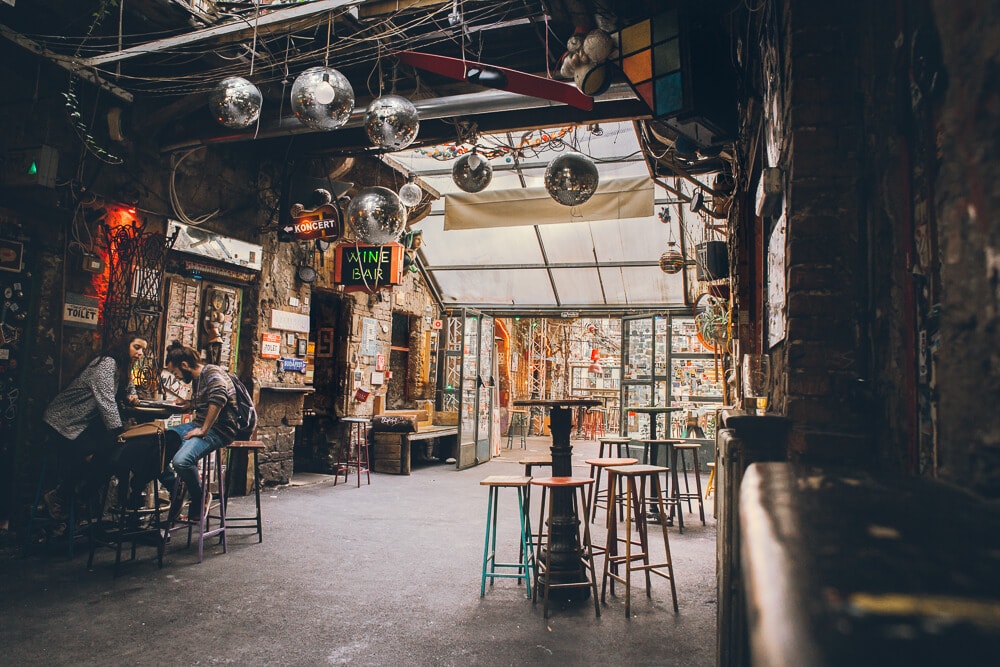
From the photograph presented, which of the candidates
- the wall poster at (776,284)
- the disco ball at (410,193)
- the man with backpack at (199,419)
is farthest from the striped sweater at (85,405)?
the wall poster at (776,284)

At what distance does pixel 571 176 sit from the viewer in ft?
15.2

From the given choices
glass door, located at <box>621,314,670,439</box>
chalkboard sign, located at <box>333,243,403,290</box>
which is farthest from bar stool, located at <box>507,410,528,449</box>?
chalkboard sign, located at <box>333,243,403,290</box>

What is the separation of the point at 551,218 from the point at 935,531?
848 cm

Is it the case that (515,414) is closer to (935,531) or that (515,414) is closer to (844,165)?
(844,165)

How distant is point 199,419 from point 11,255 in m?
1.78

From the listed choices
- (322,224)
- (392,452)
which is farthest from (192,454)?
(392,452)

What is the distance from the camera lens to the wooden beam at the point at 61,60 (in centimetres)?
433

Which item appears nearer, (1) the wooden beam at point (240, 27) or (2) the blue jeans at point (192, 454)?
(1) the wooden beam at point (240, 27)

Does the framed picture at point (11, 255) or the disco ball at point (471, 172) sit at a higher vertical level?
the disco ball at point (471, 172)

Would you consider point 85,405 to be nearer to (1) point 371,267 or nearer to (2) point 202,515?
(2) point 202,515

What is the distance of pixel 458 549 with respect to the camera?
4484mm

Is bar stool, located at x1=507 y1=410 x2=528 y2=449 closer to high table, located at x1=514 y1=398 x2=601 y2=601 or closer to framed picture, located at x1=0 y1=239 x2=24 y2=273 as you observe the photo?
high table, located at x1=514 y1=398 x2=601 y2=601

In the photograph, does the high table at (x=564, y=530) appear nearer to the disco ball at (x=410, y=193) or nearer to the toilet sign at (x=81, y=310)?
the disco ball at (x=410, y=193)

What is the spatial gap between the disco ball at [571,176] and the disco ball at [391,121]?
1184mm
